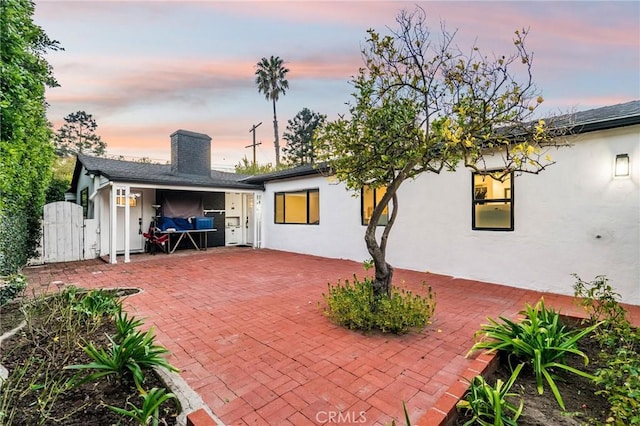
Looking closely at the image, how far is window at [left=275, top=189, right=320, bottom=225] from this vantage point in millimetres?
9922

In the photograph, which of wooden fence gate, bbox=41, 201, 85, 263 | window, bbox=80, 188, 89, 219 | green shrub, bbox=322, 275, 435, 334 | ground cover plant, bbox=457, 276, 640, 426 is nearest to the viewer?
ground cover plant, bbox=457, 276, 640, 426

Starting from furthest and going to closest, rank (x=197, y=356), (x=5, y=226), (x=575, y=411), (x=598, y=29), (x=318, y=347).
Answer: (x=598, y=29) → (x=5, y=226) → (x=318, y=347) → (x=197, y=356) → (x=575, y=411)

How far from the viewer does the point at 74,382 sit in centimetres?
216

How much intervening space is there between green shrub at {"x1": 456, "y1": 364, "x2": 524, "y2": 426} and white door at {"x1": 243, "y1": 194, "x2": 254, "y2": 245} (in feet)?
37.8

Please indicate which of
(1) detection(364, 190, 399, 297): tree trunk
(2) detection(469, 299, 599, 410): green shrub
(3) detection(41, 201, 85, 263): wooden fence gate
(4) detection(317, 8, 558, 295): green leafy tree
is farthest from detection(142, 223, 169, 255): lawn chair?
(2) detection(469, 299, 599, 410): green shrub

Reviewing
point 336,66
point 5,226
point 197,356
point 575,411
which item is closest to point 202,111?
point 336,66

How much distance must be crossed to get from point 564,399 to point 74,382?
11.9ft

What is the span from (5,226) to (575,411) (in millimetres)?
7634

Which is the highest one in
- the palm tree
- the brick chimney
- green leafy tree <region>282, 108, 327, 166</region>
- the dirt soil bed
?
the palm tree

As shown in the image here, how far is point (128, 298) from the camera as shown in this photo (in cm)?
493

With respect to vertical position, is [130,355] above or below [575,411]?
above

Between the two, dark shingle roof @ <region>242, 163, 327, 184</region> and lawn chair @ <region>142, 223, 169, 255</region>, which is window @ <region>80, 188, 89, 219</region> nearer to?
lawn chair @ <region>142, 223, 169, 255</region>

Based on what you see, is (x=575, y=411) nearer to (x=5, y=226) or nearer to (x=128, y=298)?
(x=128, y=298)

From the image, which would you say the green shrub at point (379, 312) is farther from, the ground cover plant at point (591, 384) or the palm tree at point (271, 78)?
Result: the palm tree at point (271, 78)
